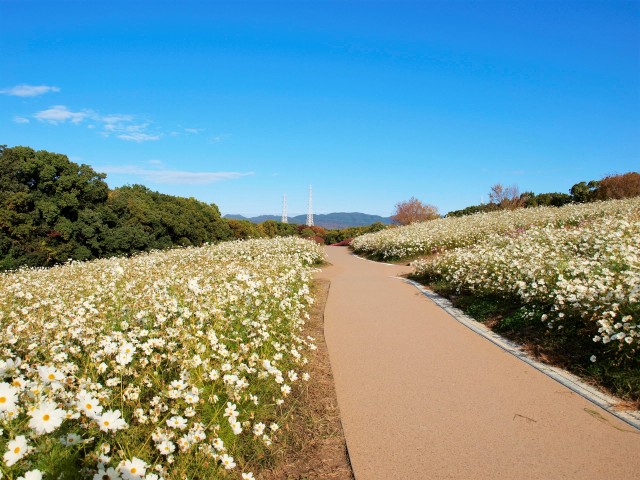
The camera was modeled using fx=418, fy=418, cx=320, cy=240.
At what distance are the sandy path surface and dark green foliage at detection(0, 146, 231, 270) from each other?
16.6m

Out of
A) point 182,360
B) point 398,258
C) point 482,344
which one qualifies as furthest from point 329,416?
point 398,258

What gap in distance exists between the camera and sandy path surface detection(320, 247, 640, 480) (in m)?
3.35

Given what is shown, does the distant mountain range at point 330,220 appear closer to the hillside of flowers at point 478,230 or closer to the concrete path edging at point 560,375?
the hillside of flowers at point 478,230

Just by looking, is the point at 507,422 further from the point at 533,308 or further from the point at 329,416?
the point at 533,308

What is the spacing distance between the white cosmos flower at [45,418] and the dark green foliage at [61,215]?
18.1 meters

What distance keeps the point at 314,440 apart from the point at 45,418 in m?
2.29

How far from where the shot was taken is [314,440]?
3.80 metres

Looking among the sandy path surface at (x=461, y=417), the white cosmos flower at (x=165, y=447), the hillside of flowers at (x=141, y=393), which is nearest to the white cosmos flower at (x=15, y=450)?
the hillside of flowers at (x=141, y=393)

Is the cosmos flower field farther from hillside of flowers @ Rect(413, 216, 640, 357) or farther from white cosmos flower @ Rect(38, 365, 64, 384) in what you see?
white cosmos flower @ Rect(38, 365, 64, 384)

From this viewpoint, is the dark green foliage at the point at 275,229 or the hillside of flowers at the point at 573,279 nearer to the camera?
the hillside of flowers at the point at 573,279

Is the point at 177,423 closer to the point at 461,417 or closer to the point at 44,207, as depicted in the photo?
the point at 461,417

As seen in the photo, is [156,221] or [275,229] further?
[275,229]

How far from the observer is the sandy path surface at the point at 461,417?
3.35 metres

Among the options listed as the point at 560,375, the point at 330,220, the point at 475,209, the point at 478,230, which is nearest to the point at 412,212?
the point at 475,209
